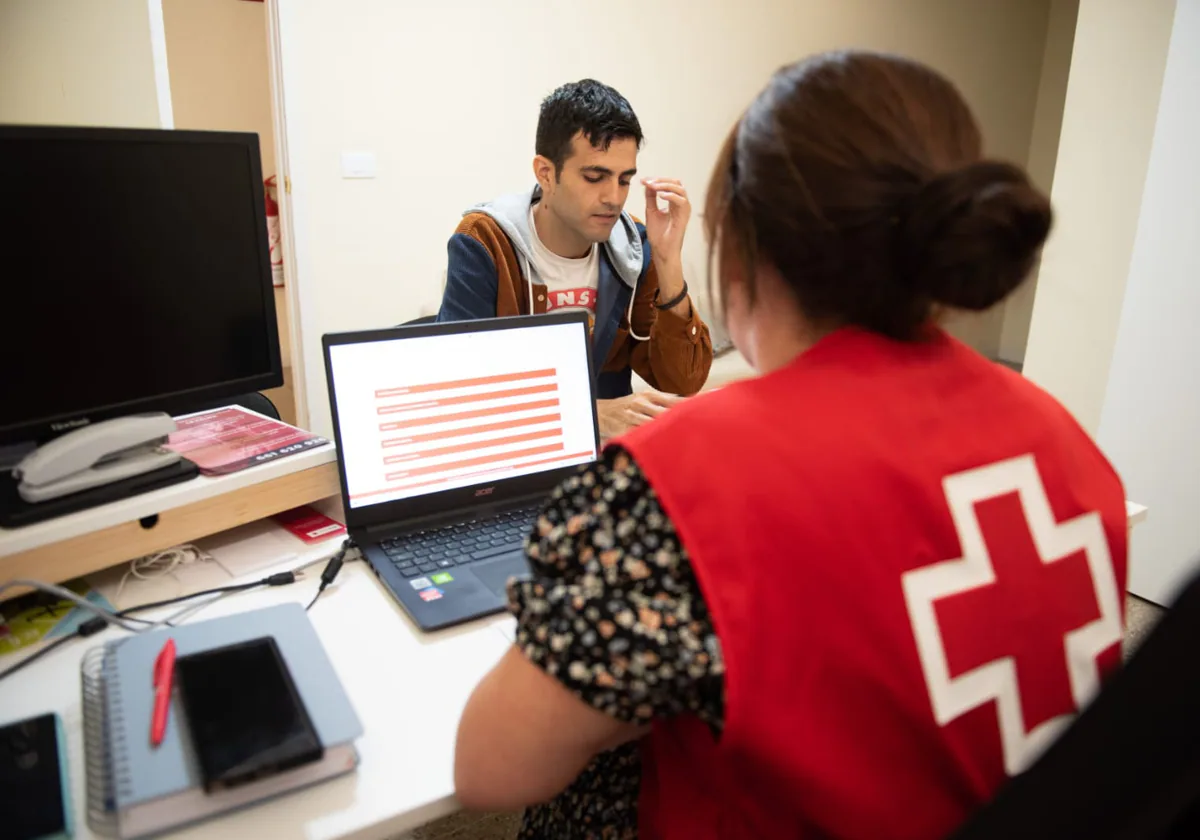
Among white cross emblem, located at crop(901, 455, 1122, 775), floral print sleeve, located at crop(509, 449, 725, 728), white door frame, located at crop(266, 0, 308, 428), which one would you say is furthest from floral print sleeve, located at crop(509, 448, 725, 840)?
white door frame, located at crop(266, 0, 308, 428)

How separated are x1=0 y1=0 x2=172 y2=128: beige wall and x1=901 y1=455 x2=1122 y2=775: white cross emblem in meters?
2.32

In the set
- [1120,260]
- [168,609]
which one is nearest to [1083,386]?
[1120,260]

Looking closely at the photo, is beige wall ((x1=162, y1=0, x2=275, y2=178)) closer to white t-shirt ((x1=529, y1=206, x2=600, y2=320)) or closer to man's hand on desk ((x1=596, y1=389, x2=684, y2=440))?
white t-shirt ((x1=529, y1=206, x2=600, y2=320))

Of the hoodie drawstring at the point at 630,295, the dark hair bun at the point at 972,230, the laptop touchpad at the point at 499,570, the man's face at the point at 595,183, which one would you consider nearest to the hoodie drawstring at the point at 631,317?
the hoodie drawstring at the point at 630,295

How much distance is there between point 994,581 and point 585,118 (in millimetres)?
1434

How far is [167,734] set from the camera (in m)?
0.72

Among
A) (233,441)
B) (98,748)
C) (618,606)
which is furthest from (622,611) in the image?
(233,441)

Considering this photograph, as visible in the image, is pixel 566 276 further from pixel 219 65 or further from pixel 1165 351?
pixel 219 65

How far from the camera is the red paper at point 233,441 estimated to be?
1152 millimetres

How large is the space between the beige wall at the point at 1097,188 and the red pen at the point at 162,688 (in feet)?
7.74

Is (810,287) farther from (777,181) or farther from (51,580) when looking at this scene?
(51,580)

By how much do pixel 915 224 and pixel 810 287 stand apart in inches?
3.7

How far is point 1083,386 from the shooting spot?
8.54ft

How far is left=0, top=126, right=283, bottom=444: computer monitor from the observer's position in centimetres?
92
